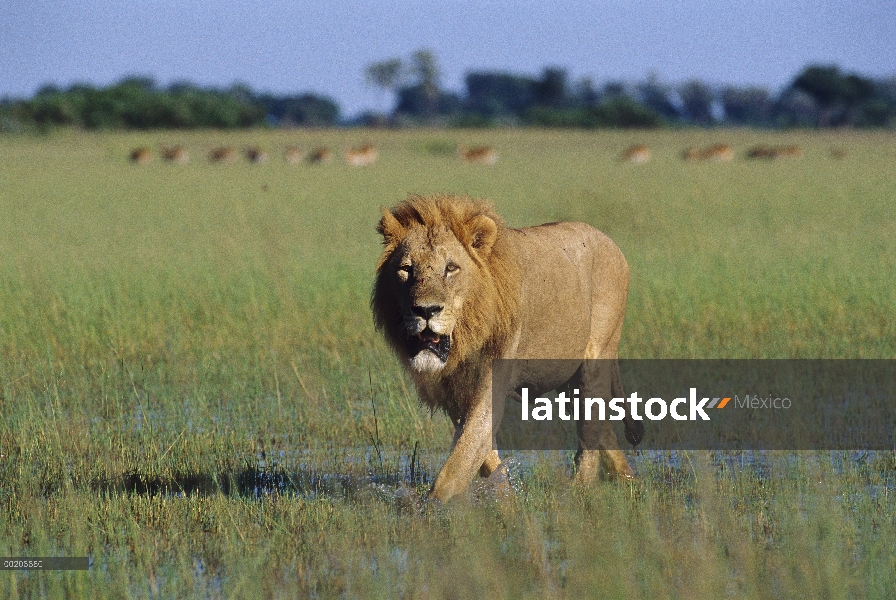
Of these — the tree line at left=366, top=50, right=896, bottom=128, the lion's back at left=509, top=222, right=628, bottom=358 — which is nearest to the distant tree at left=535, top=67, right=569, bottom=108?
the tree line at left=366, top=50, right=896, bottom=128

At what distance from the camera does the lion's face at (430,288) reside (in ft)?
14.6

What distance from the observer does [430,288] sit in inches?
174

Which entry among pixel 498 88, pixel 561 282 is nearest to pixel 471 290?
pixel 561 282

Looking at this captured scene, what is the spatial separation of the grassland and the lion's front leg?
83 millimetres

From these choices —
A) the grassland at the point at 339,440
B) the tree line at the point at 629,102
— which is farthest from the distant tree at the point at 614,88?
the grassland at the point at 339,440

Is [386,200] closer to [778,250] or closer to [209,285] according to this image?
[778,250]

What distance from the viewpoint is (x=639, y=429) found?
5.68 metres

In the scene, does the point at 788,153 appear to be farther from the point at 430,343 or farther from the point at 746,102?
the point at 746,102

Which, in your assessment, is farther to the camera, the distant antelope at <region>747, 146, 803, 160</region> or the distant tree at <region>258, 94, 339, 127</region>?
the distant tree at <region>258, 94, 339, 127</region>

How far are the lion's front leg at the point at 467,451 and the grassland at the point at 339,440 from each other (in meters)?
0.08

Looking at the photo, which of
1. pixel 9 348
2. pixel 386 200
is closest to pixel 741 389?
pixel 9 348

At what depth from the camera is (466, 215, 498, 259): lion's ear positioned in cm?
468

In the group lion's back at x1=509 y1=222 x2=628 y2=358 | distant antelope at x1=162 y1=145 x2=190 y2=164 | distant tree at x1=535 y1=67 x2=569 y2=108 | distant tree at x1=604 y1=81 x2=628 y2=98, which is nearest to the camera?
lion's back at x1=509 y1=222 x2=628 y2=358

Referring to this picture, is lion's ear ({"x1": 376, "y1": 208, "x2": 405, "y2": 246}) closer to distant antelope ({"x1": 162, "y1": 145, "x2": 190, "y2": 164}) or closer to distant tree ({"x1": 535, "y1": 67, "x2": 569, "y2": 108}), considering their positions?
distant antelope ({"x1": 162, "y1": 145, "x2": 190, "y2": 164})
